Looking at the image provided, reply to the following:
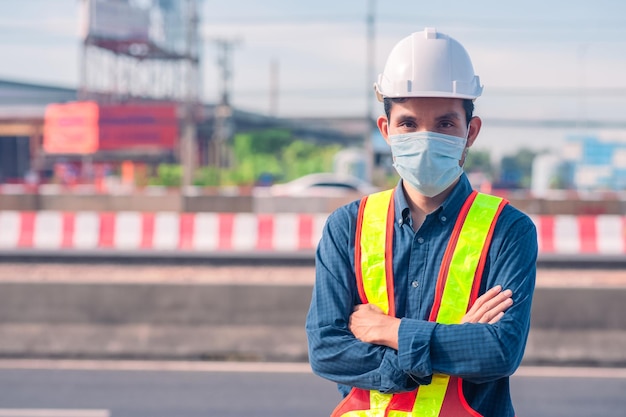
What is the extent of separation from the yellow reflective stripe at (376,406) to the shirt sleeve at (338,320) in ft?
0.12

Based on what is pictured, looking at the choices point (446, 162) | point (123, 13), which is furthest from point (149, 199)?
point (123, 13)

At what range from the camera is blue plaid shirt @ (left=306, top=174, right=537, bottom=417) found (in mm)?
2404

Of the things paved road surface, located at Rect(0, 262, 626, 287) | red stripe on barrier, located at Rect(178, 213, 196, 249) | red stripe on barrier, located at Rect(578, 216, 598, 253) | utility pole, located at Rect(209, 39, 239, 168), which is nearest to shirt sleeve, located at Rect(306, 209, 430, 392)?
paved road surface, located at Rect(0, 262, 626, 287)

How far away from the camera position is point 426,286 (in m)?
2.48

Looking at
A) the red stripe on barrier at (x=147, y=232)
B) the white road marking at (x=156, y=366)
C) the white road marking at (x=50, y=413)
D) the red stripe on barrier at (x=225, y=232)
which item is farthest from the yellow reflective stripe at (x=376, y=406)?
the red stripe on barrier at (x=147, y=232)

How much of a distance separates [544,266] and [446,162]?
11.7 metres

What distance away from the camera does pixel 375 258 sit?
252cm

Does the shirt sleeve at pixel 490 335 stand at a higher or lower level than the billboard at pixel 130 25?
lower

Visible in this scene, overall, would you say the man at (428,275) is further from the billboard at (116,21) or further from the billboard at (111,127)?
the billboard at (116,21)

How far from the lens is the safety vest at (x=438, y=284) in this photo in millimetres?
2439

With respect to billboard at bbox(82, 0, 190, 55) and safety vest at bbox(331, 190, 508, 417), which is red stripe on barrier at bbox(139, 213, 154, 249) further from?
billboard at bbox(82, 0, 190, 55)

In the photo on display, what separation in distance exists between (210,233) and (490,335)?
13104mm

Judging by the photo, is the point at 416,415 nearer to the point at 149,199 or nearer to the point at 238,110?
the point at 149,199

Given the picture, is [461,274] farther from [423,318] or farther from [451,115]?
[451,115]
